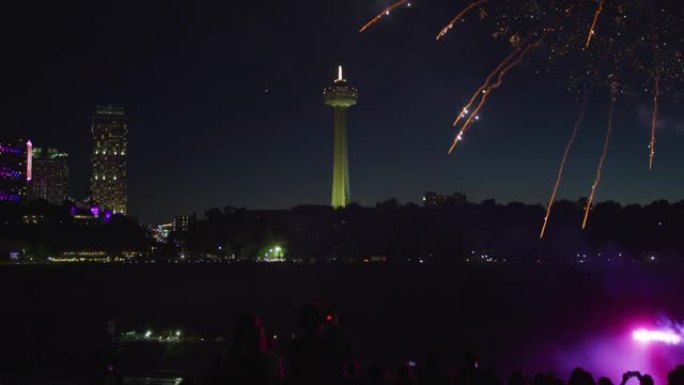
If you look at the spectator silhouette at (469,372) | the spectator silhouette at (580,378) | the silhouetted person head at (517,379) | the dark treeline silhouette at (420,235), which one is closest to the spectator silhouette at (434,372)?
the spectator silhouette at (469,372)

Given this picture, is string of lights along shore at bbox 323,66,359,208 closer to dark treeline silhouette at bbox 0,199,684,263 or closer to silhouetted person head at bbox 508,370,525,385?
dark treeline silhouette at bbox 0,199,684,263

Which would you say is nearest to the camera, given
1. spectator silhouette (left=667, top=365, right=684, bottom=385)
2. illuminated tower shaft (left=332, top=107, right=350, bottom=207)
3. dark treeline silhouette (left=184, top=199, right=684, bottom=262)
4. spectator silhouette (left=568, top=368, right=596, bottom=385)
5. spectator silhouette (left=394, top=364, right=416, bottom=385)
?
spectator silhouette (left=667, top=365, right=684, bottom=385)

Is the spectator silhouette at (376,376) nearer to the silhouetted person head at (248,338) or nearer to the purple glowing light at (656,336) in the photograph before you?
the silhouetted person head at (248,338)

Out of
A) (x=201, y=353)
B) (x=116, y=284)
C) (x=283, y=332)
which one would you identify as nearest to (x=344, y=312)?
(x=283, y=332)

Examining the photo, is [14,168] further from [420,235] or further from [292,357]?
[292,357]

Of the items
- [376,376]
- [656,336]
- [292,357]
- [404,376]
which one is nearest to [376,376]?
[376,376]

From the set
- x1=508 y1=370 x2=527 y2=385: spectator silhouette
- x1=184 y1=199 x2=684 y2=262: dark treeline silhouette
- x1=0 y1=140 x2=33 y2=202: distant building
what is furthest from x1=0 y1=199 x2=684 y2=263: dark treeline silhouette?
x1=508 y1=370 x2=527 y2=385: spectator silhouette
